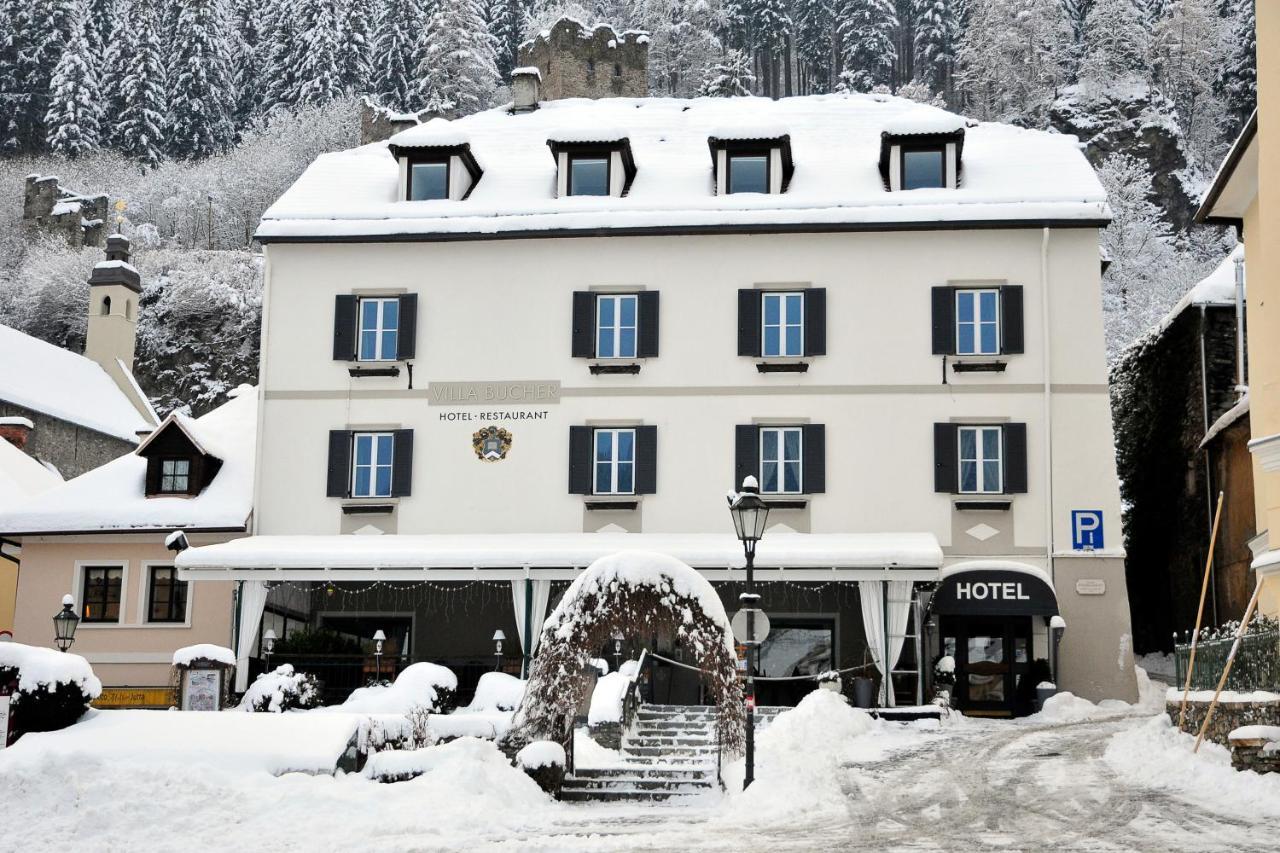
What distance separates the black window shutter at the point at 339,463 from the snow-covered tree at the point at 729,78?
46.1 meters

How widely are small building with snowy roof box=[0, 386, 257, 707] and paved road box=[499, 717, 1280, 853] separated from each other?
14.7 m

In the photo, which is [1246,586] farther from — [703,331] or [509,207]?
[509,207]

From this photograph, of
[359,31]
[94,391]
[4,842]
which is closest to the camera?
[4,842]

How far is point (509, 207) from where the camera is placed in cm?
2906

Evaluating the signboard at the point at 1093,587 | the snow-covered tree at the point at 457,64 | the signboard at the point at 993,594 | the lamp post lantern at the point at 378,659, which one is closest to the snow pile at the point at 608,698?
the lamp post lantern at the point at 378,659

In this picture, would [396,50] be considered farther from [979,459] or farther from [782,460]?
[979,459]

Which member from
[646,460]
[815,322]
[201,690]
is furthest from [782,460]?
[201,690]

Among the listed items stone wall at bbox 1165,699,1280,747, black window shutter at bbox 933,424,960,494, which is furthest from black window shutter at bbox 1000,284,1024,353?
stone wall at bbox 1165,699,1280,747

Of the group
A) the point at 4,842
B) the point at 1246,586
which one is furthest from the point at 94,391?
the point at 4,842

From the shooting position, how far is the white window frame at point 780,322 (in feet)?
91.5

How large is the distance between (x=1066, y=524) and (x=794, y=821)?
13651 mm

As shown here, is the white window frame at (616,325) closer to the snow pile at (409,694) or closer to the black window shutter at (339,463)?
the black window shutter at (339,463)

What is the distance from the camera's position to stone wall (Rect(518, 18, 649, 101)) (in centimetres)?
5231

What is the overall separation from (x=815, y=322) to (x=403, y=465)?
7.84 metres
